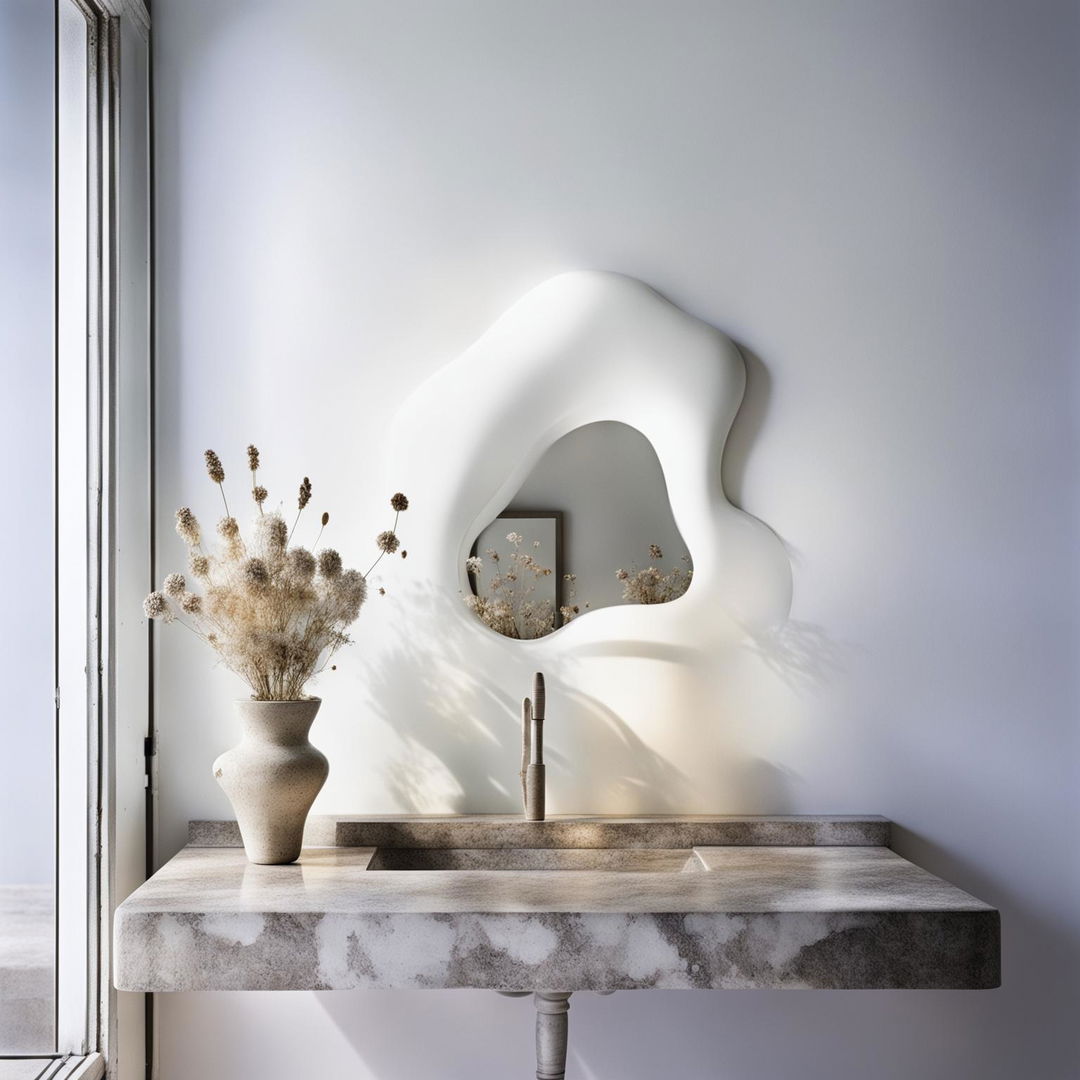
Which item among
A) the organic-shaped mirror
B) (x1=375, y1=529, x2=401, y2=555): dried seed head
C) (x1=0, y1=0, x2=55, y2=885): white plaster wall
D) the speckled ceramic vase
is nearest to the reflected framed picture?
the organic-shaped mirror

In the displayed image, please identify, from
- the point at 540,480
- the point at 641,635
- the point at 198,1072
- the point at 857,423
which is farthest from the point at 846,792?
the point at 198,1072

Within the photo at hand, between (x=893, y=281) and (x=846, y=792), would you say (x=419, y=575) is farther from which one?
(x=893, y=281)

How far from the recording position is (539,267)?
2.06m

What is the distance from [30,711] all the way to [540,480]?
94 centimetres

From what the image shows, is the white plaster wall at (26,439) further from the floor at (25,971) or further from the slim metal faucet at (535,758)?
the slim metal faucet at (535,758)

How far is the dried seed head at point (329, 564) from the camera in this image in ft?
5.77

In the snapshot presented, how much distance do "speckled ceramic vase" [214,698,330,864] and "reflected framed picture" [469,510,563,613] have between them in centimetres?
44

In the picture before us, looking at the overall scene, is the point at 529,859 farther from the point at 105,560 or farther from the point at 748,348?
the point at 748,348

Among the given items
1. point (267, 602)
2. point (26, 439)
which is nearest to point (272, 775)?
point (267, 602)

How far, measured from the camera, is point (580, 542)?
79.3 inches

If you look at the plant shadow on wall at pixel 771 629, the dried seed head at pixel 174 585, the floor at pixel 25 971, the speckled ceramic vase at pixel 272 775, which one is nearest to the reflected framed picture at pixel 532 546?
the plant shadow on wall at pixel 771 629

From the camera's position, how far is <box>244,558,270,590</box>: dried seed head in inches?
67.2

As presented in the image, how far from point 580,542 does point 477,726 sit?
1.28ft

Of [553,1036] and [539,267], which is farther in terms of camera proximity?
[539,267]
